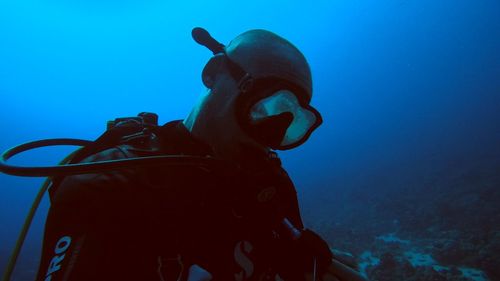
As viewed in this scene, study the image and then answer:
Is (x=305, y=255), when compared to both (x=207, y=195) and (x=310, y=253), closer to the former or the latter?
(x=310, y=253)

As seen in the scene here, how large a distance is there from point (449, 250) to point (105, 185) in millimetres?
10302

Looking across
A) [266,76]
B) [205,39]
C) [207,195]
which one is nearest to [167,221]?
[207,195]

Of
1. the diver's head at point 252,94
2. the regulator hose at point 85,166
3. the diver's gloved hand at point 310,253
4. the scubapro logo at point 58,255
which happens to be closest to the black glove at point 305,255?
the diver's gloved hand at point 310,253

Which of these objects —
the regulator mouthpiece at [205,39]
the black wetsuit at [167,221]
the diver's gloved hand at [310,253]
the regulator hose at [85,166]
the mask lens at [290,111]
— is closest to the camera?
the regulator hose at [85,166]

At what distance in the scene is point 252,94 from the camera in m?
1.98

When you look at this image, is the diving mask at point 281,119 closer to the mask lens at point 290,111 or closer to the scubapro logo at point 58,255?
the mask lens at point 290,111

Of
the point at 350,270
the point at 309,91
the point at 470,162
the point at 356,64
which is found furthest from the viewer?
the point at 356,64

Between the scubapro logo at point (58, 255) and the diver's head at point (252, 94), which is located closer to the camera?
the scubapro logo at point (58, 255)

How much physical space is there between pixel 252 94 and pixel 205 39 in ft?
2.63

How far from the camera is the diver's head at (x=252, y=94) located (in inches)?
75.5

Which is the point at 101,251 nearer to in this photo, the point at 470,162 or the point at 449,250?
the point at 449,250

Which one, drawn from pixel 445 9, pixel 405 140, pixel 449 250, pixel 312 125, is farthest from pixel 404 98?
pixel 312 125

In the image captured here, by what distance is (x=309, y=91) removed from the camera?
7.20 feet

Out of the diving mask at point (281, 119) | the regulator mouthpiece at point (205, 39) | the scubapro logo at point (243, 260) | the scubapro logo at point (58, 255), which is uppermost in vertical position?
the regulator mouthpiece at point (205, 39)
